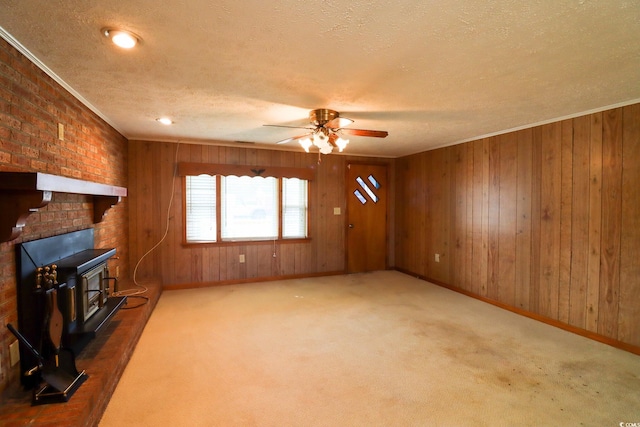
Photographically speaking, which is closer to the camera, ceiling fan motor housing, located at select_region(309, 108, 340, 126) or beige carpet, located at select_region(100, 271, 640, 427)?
beige carpet, located at select_region(100, 271, 640, 427)

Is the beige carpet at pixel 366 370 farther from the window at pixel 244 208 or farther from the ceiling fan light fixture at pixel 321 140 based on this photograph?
the ceiling fan light fixture at pixel 321 140

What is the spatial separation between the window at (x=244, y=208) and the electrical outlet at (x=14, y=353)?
284 centimetres

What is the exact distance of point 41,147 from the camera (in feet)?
6.40

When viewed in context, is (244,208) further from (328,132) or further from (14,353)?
(14,353)

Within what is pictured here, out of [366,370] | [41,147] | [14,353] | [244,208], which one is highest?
[41,147]

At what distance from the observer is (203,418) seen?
1.82 m

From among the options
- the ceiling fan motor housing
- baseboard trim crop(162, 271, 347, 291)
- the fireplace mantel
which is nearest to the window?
baseboard trim crop(162, 271, 347, 291)

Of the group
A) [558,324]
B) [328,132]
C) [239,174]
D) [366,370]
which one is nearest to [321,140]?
[328,132]

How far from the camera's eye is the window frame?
14.6ft

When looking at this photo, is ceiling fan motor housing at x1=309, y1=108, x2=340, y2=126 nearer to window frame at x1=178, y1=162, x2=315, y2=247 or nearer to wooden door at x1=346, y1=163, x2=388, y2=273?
window frame at x1=178, y1=162, x2=315, y2=247

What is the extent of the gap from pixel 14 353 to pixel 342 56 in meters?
2.65

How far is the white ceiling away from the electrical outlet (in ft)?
5.72

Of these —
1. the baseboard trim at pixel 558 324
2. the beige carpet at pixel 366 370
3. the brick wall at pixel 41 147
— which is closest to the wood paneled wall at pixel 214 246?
the beige carpet at pixel 366 370

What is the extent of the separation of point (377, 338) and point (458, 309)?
56.7 inches
